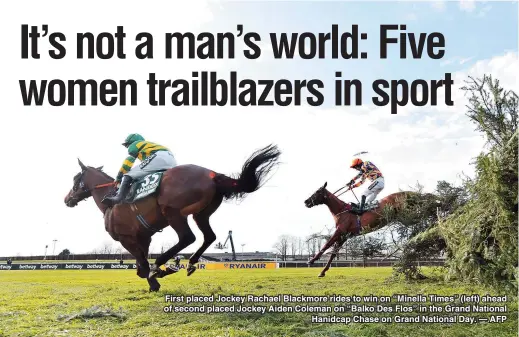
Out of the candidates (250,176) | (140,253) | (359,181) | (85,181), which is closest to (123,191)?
(140,253)

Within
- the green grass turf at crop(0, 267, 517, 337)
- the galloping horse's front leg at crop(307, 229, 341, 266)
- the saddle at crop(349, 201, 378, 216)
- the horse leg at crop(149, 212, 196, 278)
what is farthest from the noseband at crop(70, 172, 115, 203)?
the saddle at crop(349, 201, 378, 216)

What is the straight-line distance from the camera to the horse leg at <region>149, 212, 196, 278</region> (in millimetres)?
7090

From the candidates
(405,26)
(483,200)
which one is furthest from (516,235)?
(405,26)

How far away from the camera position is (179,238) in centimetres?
715

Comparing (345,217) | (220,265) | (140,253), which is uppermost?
(345,217)

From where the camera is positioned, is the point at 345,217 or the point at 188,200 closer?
the point at 188,200

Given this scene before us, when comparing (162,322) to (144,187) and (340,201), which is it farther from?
(340,201)

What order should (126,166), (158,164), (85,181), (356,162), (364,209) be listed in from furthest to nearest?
(364,209), (356,162), (85,181), (126,166), (158,164)

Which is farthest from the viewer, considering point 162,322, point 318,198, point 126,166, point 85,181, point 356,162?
point 318,198

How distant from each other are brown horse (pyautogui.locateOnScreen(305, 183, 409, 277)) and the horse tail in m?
3.17

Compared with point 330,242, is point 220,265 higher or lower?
lower

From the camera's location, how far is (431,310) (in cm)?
577

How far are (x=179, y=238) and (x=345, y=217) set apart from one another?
16.1 ft

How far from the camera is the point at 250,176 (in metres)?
7.27
